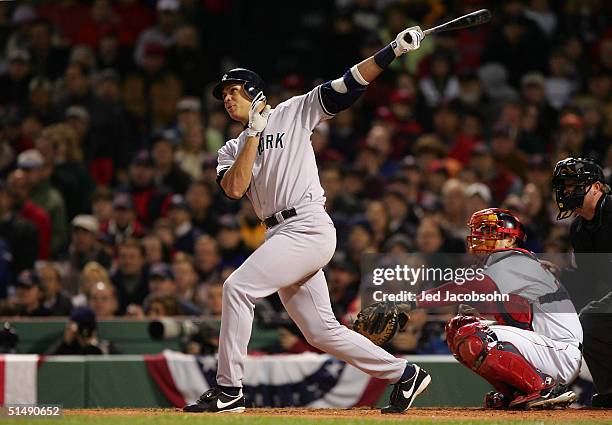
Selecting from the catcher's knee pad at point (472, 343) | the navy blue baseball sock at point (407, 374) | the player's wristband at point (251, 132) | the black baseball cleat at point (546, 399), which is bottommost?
the black baseball cleat at point (546, 399)

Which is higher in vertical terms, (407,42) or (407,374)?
(407,42)

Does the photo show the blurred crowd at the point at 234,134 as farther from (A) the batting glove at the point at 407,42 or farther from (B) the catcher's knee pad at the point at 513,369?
(A) the batting glove at the point at 407,42

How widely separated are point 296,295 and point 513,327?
1304 millimetres

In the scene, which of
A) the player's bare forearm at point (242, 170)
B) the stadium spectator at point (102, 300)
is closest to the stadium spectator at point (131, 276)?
the stadium spectator at point (102, 300)

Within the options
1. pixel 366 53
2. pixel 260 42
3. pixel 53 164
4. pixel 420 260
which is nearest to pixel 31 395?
pixel 420 260

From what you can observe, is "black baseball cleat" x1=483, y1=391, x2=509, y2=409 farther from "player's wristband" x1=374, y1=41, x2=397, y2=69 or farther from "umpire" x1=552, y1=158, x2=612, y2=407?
"player's wristband" x1=374, y1=41, x2=397, y2=69

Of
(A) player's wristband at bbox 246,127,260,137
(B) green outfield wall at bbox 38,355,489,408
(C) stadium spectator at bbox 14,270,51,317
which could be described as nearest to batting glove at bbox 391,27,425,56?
(A) player's wristband at bbox 246,127,260,137

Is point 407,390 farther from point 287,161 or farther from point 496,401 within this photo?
point 287,161

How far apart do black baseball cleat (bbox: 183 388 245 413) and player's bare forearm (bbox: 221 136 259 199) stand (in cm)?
107

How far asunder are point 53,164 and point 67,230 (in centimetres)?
80

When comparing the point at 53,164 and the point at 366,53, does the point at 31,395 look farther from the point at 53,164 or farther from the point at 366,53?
the point at 366,53

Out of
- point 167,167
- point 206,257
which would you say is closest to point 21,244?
point 167,167

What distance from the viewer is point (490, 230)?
289 inches

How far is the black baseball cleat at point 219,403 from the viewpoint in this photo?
22.2ft
